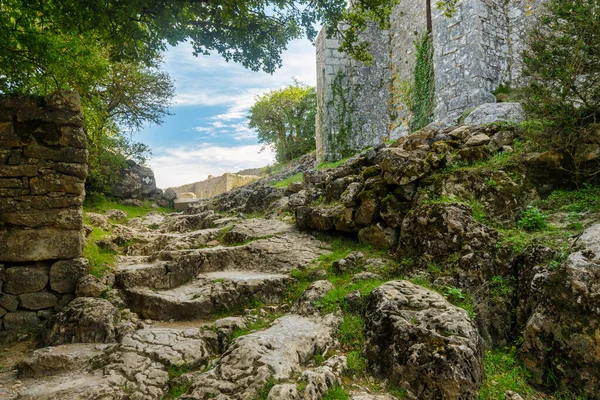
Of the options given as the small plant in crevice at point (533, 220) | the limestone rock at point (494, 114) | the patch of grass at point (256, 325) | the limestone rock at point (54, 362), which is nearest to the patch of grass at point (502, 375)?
the small plant in crevice at point (533, 220)

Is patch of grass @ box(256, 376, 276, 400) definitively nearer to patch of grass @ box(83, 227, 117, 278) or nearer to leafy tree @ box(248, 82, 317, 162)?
patch of grass @ box(83, 227, 117, 278)

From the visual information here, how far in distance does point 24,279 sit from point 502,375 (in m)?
6.30

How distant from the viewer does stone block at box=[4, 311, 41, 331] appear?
4973 mm

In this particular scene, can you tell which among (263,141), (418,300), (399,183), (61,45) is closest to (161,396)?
(418,300)

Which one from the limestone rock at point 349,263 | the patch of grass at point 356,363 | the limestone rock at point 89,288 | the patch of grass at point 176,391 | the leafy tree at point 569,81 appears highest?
the leafy tree at point 569,81

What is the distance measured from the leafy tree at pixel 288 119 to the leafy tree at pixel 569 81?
19.9m

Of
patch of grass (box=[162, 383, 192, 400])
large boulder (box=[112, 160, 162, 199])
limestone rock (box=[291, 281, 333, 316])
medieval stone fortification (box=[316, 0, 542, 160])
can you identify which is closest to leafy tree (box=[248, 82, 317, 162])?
medieval stone fortification (box=[316, 0, 542, 160])

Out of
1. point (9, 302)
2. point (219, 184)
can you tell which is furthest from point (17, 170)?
point (219, 184)

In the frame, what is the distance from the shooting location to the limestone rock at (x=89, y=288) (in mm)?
5188

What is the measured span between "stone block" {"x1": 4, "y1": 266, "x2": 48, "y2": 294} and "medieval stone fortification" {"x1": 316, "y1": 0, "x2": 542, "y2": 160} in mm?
9986

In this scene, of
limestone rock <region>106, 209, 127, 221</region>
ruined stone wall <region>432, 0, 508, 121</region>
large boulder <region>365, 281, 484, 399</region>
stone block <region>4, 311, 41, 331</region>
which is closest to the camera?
large boulder <region>365, 281, 484, 399</region>

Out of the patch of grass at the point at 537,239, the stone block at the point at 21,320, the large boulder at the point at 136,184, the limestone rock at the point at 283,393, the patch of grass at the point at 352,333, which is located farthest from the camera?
the large boulder at the point at 136,184

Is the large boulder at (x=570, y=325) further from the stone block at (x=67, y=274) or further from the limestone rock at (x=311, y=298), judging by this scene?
the stone block at (x=67, y=274)

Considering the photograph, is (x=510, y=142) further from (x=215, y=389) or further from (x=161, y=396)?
(x=161, y=396)
